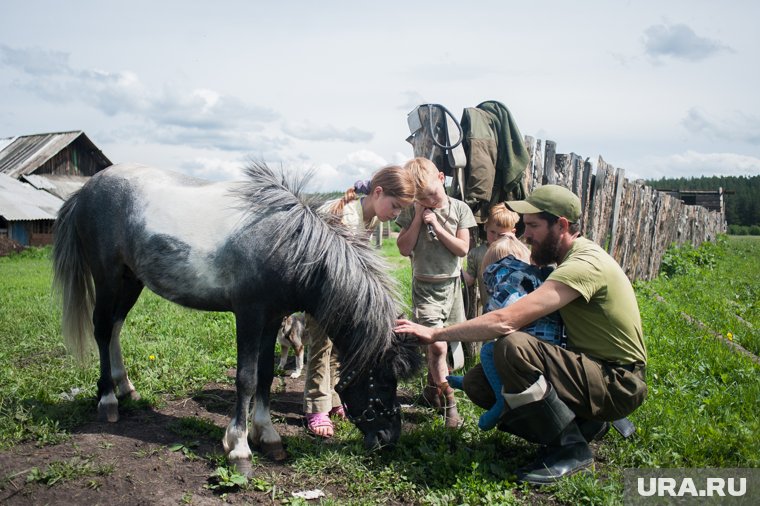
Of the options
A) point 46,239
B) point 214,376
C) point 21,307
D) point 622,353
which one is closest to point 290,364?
point 214,376

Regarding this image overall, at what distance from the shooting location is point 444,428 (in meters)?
4.18

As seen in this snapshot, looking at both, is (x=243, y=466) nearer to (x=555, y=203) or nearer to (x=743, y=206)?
(x=555, y=203)

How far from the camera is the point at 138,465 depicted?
356 centimetres

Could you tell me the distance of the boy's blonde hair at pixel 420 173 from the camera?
435 cm

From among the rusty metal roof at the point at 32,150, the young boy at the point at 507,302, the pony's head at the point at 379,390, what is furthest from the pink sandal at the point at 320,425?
the rusty metal roof at the point at 32,150

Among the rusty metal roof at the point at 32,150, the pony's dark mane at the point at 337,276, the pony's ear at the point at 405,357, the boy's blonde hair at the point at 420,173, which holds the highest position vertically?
the rusty metal roof at the point at 32,150

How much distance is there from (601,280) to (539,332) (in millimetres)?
548

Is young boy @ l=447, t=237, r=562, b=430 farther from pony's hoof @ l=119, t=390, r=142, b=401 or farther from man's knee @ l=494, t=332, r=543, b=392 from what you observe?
pony's hoof @ l=119, t=390, r=142, b=401

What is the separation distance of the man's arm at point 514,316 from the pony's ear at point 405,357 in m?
0.08

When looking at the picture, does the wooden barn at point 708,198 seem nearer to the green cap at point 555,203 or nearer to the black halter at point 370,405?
the green cap at point 555,203

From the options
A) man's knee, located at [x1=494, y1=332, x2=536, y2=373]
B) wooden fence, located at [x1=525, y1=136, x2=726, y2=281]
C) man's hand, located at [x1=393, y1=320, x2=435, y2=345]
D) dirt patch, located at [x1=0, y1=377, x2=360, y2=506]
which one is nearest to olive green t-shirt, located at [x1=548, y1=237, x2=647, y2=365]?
man's knee, located at [x1=494, y1=332, x2=536, y2=373]

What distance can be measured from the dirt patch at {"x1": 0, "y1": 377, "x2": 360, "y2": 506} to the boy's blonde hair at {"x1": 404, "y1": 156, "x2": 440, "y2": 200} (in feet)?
6.73

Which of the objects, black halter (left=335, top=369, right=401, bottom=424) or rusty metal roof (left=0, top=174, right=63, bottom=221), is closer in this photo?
black halter (left=335, top=369, right=401, bottom=424)

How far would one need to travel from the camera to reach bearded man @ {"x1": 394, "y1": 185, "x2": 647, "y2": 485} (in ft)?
11.1
